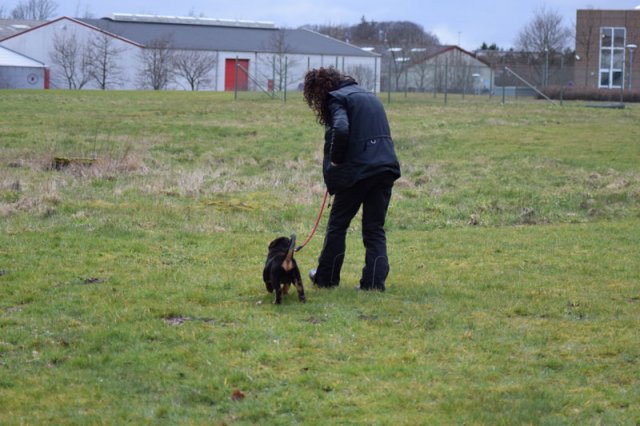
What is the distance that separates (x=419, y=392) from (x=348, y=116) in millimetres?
2939

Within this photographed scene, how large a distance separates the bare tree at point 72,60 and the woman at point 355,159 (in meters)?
55.8

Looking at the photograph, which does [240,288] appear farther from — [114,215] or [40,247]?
[114,215]

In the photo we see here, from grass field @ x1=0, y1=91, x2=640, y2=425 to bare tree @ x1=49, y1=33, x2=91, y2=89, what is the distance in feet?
144

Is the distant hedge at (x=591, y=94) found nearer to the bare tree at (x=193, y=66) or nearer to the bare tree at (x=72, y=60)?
the bare tree at (x=193, y=66)

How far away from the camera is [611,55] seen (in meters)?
57.2

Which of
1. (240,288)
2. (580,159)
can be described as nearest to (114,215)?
(240,288)

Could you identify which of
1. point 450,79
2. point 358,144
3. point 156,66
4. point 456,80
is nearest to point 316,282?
point 358,144

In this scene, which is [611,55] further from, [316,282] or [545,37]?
[316,282]

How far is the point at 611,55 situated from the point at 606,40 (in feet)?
4.57

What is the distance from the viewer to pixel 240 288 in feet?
25.8

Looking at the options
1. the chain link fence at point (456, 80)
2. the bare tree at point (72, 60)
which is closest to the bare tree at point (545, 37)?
the chain link fence at point (456, 80)

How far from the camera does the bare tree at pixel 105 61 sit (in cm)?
5984

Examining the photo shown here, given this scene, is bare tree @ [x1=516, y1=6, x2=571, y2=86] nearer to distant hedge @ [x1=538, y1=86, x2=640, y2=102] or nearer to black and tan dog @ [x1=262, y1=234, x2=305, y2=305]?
distant hedge @ [x1=538, y1=86, x2=640, y2=102]

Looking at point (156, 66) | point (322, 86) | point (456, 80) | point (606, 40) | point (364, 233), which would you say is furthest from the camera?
point (156, 66)
